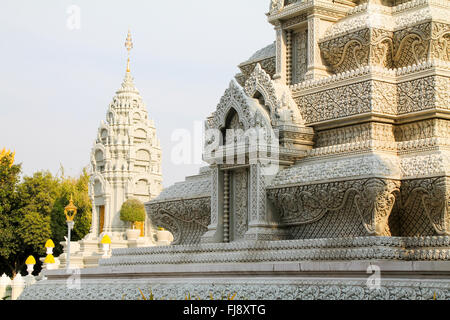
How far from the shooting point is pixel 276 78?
17.7 metres

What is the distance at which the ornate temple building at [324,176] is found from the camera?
1312 cm

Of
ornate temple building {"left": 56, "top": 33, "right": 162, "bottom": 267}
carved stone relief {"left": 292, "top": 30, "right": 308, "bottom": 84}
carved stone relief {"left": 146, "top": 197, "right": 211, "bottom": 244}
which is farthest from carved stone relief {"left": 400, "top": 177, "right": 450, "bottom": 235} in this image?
ornate temple building {"left": 56, "top": 33, "right": 162, "bottom": 267}

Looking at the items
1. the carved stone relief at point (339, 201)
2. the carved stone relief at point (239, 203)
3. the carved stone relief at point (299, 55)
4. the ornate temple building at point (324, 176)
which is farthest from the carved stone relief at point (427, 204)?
the carved stone relief at point (299, 55)

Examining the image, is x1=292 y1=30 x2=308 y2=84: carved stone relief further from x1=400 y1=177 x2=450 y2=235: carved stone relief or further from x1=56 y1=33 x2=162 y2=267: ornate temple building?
x1=56 y1=33 x2=162 y2=267: ornate temple building

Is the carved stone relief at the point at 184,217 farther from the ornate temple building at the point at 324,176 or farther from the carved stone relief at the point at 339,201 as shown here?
the carved stone relief at the point at 339,201

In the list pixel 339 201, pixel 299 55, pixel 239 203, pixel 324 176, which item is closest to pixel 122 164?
pixel 299 55

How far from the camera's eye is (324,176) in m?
14.4

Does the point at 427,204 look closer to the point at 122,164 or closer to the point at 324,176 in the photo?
the point at 324,176

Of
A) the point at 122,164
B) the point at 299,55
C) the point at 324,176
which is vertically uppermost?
the point at 122,164

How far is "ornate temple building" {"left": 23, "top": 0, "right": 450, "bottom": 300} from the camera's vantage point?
43.0 ft

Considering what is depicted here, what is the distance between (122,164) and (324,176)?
36873 mm
